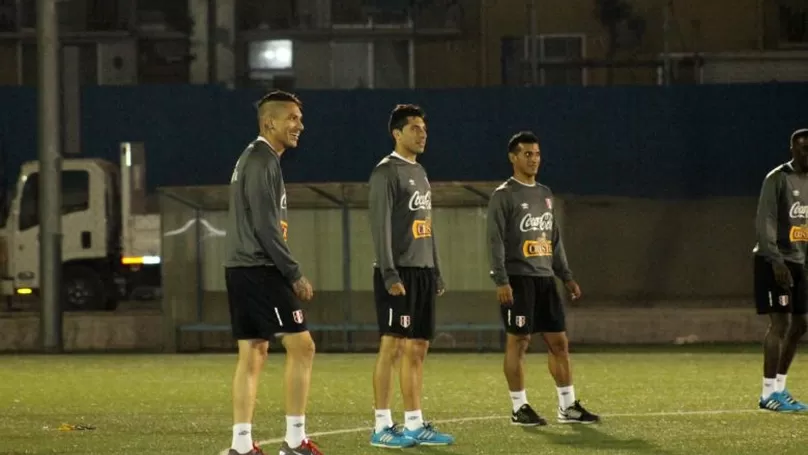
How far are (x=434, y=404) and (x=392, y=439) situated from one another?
3104mm

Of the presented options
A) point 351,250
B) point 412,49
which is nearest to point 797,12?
point 412,49

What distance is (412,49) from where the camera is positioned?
37.3 meters

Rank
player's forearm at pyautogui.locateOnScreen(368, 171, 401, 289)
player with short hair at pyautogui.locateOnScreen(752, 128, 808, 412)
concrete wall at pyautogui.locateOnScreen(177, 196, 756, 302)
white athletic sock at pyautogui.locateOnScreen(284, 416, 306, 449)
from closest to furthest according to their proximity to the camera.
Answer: white athletic sock at pyautogui.locateOnScreen(284, 416, 306, 449) → player's forearm at pyautogui.locateOnScreen(368, 171, 401, 289) → player with short hair at pyautogui.locateOnScreen(752, 128, 808, 412) → concrete wall at pyautogui.locateOnScreen(177, 196, 756, 302)

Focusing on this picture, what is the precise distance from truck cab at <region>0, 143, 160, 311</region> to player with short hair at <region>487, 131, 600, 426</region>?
14.3 metres

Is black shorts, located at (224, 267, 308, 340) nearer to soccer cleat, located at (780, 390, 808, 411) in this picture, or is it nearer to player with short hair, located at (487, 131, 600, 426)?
player with short hair, located at (487, 131, 600, 426)

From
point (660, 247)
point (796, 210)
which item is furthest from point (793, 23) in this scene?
point (796, 210)

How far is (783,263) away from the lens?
13.3 meters

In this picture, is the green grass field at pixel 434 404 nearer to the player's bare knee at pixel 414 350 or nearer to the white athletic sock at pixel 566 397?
the white athletic sock at pixel 566 397

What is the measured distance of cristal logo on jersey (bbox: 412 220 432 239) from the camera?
11570mm

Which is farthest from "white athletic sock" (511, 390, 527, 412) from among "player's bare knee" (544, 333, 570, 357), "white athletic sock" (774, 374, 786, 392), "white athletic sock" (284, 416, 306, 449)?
"white athletic sock" (284, 416, 306, 449)

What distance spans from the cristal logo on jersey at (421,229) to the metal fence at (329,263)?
33.2 ft

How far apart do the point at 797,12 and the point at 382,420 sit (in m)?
27.1

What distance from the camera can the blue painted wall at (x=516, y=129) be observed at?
83.6 feet

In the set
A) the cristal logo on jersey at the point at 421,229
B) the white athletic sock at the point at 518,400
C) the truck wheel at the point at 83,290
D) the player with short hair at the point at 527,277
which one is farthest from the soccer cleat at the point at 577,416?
the truck wheel at the point at 83,290
